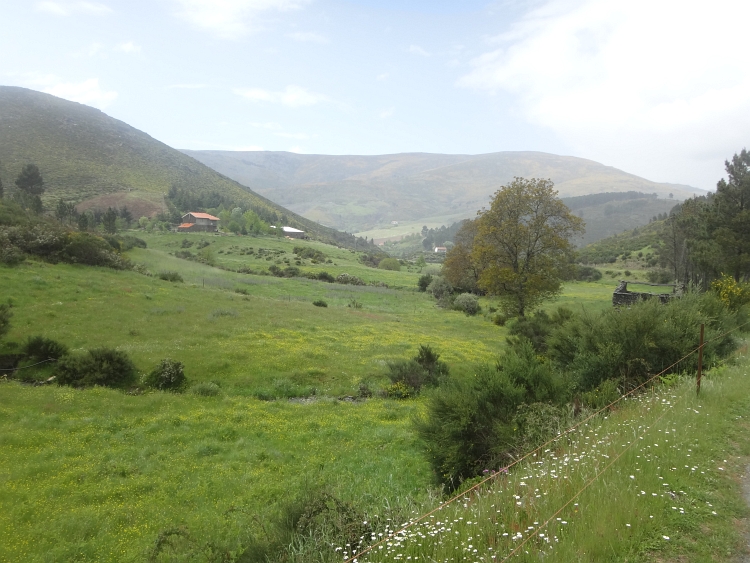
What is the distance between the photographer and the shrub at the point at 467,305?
41125 mm

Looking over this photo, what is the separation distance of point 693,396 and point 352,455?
25.6ft

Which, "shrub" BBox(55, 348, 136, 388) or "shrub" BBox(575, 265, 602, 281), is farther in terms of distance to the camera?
"shrub" BBox(575, 265, 602, 281)

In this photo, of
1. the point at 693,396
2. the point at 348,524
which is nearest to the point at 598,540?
the point at 348,524

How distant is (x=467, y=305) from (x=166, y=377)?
3037 centimetres

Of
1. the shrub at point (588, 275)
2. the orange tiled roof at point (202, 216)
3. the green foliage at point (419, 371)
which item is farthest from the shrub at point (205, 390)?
the orange tiled roof at point (202, 216)

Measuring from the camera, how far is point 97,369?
15.7 m

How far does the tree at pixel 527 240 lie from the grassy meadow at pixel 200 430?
17.6 feet

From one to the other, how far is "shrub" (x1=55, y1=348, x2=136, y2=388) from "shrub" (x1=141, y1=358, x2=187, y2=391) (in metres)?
0.68

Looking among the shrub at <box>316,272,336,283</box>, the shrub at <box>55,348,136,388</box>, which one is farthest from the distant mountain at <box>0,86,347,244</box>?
the shrub at <box>55,348,136,388</box>

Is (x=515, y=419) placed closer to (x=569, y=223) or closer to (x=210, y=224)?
(x=569, y=223)

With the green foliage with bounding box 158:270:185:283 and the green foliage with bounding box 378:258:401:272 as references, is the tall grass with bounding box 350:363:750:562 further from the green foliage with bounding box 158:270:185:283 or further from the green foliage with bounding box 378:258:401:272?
the green foliage with bounding box 378:258:401:272

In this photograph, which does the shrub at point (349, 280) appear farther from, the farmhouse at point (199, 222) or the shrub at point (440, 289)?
the farmhouse at point (199, 222)

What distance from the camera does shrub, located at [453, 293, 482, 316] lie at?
41.1m

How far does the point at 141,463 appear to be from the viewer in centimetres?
1030
